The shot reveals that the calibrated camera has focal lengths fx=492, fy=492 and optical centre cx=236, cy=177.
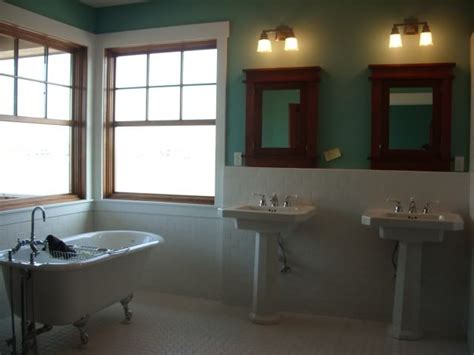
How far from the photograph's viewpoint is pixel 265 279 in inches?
149

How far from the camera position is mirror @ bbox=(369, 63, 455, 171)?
3.62m

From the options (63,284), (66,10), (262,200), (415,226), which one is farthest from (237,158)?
(66,10)

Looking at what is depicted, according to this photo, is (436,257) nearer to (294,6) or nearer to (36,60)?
(294,6)

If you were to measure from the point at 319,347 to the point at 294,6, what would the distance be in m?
2.64

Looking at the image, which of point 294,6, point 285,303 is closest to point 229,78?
point 294,6

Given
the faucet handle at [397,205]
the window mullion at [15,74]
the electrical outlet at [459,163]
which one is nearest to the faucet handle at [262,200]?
the faucet handle at [397,205]

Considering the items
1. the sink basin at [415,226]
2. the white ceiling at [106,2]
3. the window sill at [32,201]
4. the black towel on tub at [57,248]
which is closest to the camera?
the sink basin at [415,226]

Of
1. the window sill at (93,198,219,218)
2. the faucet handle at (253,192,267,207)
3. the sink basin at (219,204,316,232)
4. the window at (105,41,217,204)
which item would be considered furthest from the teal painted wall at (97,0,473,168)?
the sink basin at (219,204,316,232)

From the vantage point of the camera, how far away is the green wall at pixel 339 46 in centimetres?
361

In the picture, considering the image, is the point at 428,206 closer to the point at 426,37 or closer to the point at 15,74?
the point at 426,37

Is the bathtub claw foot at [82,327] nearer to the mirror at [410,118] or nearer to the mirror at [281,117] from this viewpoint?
the mirror at [281,117]

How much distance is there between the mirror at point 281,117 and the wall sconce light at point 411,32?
24.2 inches

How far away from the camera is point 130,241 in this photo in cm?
401

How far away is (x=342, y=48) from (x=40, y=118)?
8.44 feet
